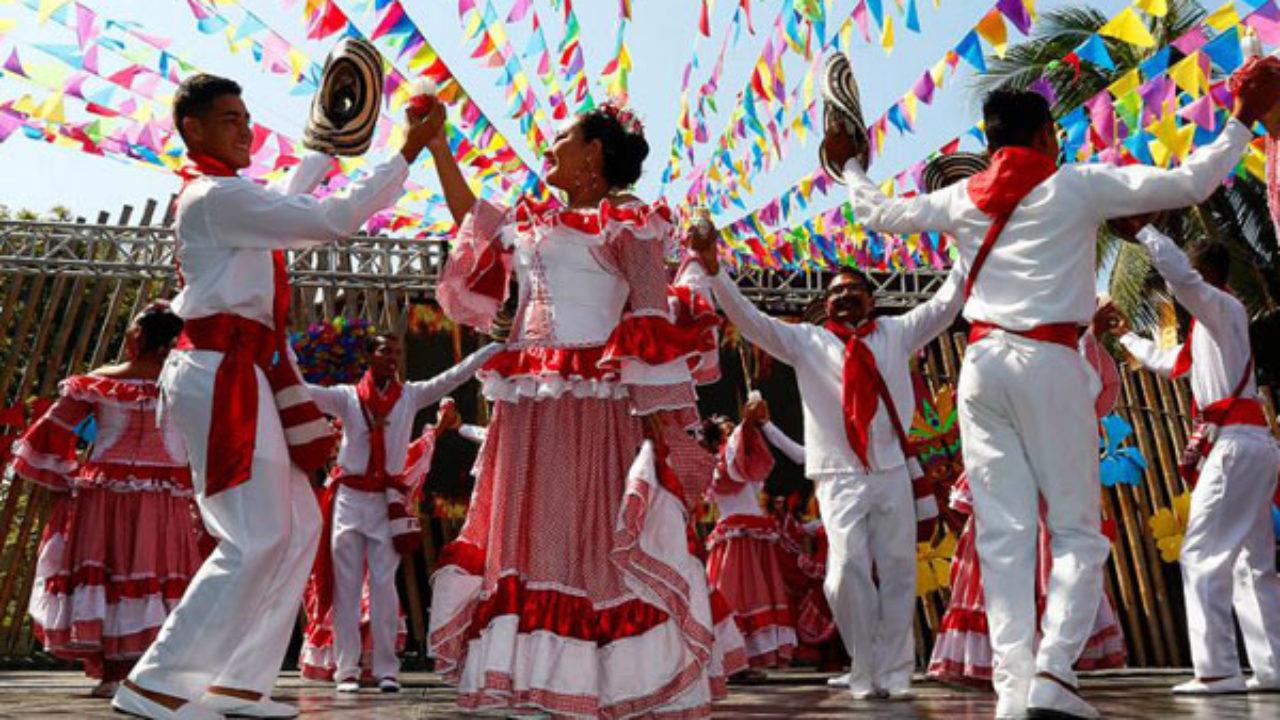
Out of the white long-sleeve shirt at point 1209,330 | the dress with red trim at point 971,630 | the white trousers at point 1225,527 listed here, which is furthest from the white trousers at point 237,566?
the white trousers at point 1225,527

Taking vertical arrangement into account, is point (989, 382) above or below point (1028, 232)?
below

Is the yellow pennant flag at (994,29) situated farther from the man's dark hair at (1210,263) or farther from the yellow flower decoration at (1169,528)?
the yellow flower decoration at (1169,528)

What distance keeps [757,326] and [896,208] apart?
176 centimetres

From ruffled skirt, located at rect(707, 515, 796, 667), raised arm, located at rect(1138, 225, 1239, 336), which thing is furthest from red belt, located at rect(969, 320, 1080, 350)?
ruffled skirt, located at rect(707, 515, 796, 667)

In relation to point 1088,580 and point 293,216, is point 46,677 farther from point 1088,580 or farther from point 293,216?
point 1088,580

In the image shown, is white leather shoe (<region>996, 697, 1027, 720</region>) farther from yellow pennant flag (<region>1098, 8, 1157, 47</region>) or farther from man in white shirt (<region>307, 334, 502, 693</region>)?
yellow pennant flag (<region>1098, 8, 1157, 47</region>)

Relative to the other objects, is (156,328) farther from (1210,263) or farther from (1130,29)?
(1130,29)

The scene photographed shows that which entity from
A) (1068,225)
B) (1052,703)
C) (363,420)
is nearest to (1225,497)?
(1068,225)

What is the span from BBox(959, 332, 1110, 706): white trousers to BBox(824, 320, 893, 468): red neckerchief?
190cm

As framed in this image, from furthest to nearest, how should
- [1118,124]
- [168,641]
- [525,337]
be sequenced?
[1118,124]
[525,337]
[168,641]

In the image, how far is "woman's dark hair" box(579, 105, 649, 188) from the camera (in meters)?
4.41

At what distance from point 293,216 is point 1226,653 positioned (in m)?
4.04

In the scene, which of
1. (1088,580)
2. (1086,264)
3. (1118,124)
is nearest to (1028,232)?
(1086,264)

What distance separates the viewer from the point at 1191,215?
1934 cm
